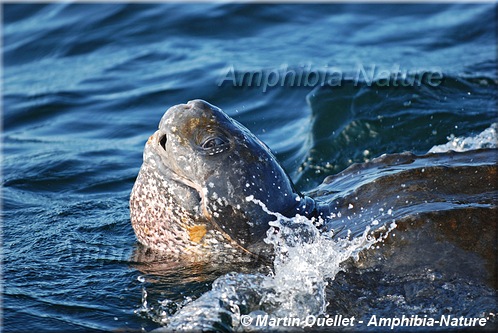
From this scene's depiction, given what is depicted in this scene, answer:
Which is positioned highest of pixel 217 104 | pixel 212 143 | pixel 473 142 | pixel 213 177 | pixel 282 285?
pixel 212 143

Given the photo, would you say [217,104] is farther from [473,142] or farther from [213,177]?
[213,177]

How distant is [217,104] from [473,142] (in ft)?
10.6

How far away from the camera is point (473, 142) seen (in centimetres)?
593

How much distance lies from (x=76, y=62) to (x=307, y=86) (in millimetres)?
3515

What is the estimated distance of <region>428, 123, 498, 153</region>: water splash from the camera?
580cm

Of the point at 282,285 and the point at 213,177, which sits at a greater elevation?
the point at 213,177

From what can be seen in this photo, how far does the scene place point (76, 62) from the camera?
10.3 m

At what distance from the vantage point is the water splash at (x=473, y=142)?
580cm

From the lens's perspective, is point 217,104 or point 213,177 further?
point 217,104

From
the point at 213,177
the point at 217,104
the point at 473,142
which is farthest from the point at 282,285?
the point at 217,104

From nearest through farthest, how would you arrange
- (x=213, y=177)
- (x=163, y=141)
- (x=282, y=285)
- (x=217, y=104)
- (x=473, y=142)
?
(x=282, y=285), (x=213, y=177), (x=163, y=141), (x=473, y=142), (x=217, y=104)

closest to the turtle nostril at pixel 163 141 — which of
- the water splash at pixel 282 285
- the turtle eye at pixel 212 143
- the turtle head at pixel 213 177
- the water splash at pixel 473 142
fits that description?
the turtle head at pixel 213 177

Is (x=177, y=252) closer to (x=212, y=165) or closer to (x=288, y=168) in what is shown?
(x=212, y=165)

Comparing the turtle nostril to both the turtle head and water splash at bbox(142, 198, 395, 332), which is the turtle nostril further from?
water splash at bbox(142, 198, 395, 332)
